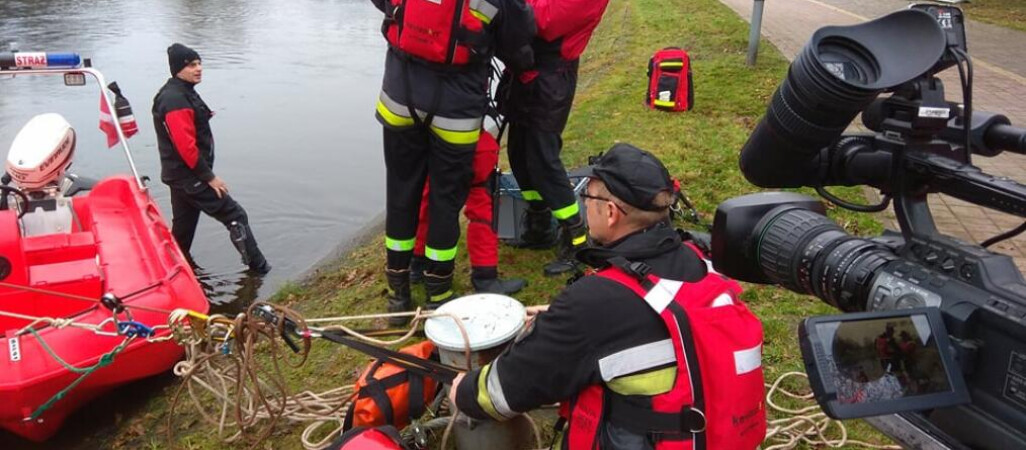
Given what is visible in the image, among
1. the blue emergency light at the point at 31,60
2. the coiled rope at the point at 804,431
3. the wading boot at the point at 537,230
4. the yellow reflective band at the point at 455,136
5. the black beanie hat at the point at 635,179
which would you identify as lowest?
the wading boot at the point at 537,230

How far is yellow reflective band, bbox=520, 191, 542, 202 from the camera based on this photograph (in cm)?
440

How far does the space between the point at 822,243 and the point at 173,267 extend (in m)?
3.36

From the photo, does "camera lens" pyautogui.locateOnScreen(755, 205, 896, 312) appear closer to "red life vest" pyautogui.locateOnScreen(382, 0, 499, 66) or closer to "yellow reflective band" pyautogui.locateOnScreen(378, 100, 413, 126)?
"red life vest" pyautogui.locateOnScreen(382, 0, 499, 66)

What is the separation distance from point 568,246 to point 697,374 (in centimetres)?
258

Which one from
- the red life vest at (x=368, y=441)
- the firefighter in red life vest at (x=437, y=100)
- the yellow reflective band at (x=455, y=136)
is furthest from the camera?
the yellow reflective band at (x=455, y=136)

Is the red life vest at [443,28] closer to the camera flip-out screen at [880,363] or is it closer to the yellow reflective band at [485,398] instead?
the yellow reflective band at [485,398]

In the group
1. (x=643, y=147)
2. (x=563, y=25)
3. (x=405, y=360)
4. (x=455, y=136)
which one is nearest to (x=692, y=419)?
(x=405, y=360)

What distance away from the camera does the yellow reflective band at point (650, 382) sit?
1824mm

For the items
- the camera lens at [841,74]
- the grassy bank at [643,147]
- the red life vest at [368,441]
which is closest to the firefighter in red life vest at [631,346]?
the camera lens at [841,74]

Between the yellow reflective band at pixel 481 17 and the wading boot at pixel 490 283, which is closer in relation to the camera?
the yellow reflective band at pixel 481 17

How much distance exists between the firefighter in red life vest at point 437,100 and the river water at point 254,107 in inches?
88.8

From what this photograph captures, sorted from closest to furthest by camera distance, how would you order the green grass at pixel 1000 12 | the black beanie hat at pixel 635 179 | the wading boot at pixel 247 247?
the black beanie hat at pixel 635 179 < the wading boot at pixel 247 247 < the green grass at pixel 1000 12

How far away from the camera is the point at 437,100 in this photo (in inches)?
136

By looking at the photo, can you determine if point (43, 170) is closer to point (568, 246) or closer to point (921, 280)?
point (568, 246)
